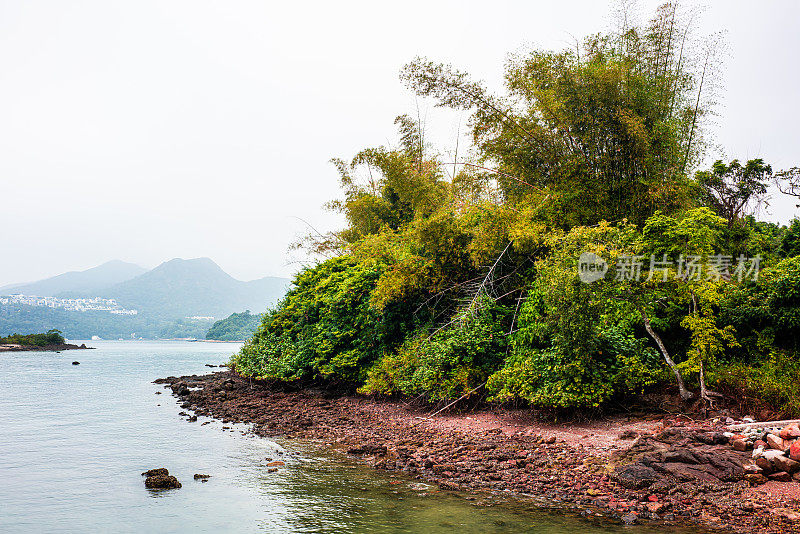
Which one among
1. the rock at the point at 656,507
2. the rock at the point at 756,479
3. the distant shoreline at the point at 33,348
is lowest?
the distant shoreline at the point at 33,348

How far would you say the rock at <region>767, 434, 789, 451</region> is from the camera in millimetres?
5930

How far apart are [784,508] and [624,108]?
27.2 ft

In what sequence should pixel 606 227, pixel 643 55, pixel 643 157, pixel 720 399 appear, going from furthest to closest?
pixel 643 55, pixel 643 157, pixel 606 227, pixel 720 399

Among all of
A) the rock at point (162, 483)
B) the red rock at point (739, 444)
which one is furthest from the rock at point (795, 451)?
the rock at point (162, 483)

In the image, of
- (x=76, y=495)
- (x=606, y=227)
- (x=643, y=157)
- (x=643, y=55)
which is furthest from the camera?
(x=643, y=55)

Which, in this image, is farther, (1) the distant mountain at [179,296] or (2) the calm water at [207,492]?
(1) the distant mountain at [179,296]

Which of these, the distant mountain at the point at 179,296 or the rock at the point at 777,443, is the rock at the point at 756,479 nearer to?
the rock at the point at 777,443

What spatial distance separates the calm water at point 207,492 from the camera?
575cm

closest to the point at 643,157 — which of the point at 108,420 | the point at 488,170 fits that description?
the point at 488,170

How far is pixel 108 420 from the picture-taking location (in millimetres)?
13547

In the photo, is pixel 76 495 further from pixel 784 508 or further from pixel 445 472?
pixel 784 508

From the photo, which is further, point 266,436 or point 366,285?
point 366,285

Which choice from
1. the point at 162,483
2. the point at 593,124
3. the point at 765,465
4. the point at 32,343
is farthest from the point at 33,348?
the point at 765,465

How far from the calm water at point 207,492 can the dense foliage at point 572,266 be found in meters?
3.28
